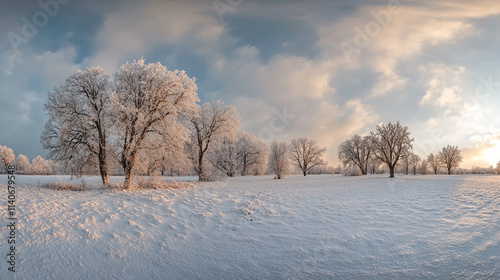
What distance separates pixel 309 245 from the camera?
796 centimetres

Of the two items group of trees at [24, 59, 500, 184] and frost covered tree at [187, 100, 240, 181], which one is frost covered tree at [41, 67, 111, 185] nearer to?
group of trees at [24, 59, 500, 184]

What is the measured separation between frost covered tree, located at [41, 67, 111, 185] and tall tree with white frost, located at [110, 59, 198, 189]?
7.75 ft

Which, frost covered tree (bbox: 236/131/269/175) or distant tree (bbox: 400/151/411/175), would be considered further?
frost covered tree (bbox: 236/131/269/175)

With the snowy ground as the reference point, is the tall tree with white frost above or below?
above

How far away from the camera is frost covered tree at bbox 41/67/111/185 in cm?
1955

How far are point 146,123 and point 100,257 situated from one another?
11.8 m

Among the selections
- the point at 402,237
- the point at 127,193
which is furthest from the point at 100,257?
the point at 402,237

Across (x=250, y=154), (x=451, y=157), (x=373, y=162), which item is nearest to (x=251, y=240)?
(x=250, y=154)

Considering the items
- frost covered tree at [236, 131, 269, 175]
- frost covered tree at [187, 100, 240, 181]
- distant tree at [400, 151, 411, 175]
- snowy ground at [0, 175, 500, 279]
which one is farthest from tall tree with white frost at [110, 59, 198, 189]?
distant tree at [400, 151, 411, 175]

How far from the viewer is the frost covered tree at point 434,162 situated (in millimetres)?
77000

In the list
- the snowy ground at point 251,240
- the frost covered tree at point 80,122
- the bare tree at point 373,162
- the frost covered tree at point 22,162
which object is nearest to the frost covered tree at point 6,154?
the frost covered tree at point 22,162

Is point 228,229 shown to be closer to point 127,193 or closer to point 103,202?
point 103,202

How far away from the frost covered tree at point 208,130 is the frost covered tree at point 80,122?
982cm

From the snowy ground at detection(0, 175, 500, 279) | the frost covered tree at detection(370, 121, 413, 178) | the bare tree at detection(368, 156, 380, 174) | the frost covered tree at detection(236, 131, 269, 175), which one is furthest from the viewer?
the frost covered tree at detection(236, 131, 269, 175)
